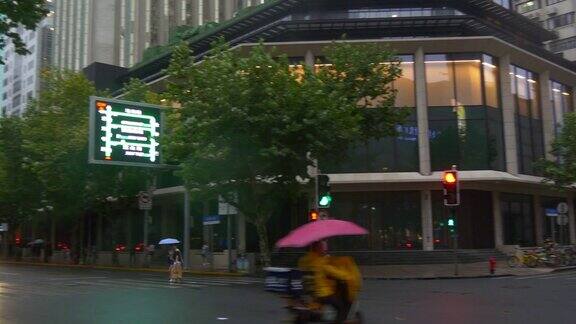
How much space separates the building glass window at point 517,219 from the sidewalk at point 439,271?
586 cm

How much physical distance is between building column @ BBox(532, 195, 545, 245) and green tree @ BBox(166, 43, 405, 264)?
18858 mm

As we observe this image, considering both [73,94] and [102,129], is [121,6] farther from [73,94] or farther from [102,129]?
[102,129]

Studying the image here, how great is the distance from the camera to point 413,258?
33.0 meters

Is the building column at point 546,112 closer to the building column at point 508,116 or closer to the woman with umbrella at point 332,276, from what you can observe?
the building column at point 508,116

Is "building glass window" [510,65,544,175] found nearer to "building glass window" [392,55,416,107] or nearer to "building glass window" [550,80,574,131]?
"building glass window" [550,80,574,131]

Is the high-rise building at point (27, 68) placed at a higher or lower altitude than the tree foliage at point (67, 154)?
higher

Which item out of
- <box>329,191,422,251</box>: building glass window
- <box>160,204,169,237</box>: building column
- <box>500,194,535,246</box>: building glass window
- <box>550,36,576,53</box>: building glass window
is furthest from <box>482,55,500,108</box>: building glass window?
<box>550,36,576,53</box>: building glass window

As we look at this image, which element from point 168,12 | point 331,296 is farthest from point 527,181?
point 168,12

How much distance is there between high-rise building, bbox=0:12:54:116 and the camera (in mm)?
110006

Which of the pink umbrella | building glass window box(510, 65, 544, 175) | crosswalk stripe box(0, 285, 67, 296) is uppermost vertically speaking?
building glass window box(510, 65, 544, 175)

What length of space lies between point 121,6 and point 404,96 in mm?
62259

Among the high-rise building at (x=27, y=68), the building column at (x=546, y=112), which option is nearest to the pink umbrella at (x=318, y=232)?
the building column at (x=546, y=112)

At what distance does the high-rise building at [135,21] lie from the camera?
82.9m

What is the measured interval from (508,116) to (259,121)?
783 inches
